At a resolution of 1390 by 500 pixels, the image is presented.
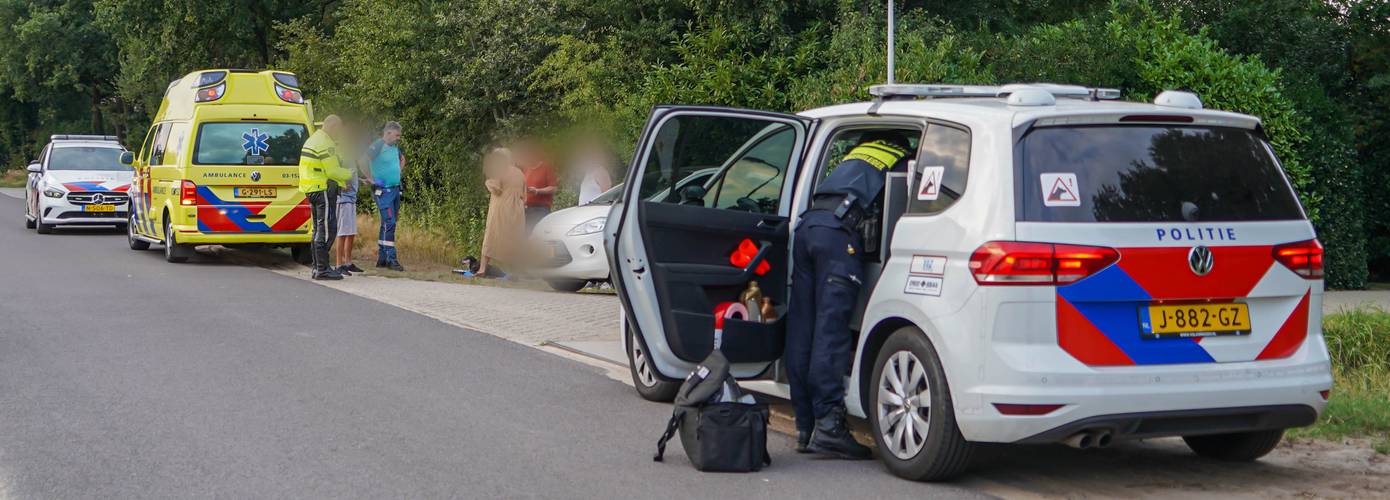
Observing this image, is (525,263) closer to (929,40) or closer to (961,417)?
(929,40)

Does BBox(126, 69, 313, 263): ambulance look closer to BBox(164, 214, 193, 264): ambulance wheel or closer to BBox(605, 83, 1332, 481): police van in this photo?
BBox(164, 214, 193, 264): ambulance wheel

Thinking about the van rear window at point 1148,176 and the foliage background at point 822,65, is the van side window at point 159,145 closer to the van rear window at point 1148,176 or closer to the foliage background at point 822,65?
the foliage background at point 822,65

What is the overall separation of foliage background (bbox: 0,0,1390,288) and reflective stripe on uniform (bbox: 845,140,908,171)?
7.24 m

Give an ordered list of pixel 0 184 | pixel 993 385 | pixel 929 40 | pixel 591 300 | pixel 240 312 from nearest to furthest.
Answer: pixel 993 385 < pixel 240 312 < pixel 591 300 < pixel 929 40 < pixel 0 184

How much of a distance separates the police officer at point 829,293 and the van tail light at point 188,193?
12161mm

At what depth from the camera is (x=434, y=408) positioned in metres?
8.12

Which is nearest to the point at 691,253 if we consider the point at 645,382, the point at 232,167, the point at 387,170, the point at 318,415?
the point at 645,382

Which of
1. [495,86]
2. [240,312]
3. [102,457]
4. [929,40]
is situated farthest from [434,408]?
[495,86]

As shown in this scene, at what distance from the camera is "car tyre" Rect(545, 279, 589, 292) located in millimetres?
15133

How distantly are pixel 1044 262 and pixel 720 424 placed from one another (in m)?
1.73

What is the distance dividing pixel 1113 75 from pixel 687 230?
9072 mm

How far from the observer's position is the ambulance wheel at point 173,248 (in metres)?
17.8

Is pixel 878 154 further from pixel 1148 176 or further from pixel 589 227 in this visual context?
pixel 589 227

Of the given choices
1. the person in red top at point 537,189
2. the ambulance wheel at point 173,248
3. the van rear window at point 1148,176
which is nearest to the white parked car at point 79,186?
the ambulance wheel at point 173,248
